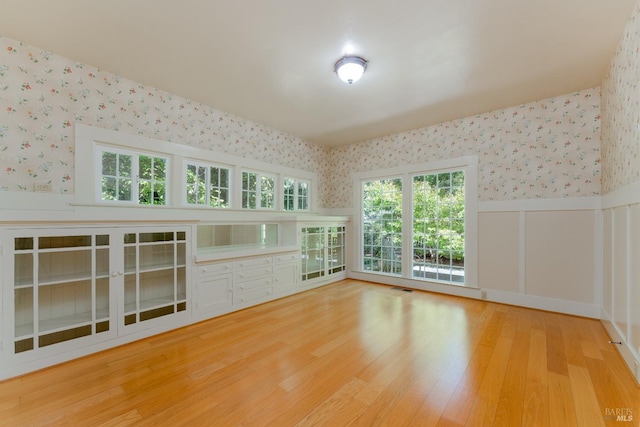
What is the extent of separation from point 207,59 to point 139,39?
1.85 feet

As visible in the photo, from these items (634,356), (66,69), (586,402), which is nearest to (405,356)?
(586,402)

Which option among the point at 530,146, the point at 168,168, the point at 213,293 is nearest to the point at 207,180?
the point at 168,168

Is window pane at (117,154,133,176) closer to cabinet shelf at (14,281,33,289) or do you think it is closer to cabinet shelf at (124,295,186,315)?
cabinet shelf at (14,281,33,289)

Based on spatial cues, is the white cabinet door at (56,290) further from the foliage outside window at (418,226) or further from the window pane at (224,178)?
the foliage outside window at (418,226)

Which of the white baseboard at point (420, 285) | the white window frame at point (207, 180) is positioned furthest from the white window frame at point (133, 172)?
the white baseboard at point (420, 285)

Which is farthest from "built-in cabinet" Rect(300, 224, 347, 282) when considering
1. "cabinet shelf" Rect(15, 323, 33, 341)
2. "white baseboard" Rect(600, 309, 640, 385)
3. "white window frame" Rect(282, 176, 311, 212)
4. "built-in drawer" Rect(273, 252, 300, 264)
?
"white baseboard" Rect(600, 309, 640, 385)

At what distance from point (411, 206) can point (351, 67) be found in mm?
2813

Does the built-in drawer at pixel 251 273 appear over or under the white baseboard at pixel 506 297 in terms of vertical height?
over

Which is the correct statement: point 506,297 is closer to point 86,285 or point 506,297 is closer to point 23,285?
point 86,285

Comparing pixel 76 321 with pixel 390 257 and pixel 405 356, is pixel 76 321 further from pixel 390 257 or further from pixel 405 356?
pixel 390 257

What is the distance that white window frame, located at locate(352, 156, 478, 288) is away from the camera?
4.07 m

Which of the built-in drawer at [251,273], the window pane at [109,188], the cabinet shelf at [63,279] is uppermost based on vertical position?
the window pane at [109,188]

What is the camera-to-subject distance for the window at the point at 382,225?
4965mm

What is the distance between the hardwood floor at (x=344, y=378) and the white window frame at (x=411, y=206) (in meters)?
1.16
